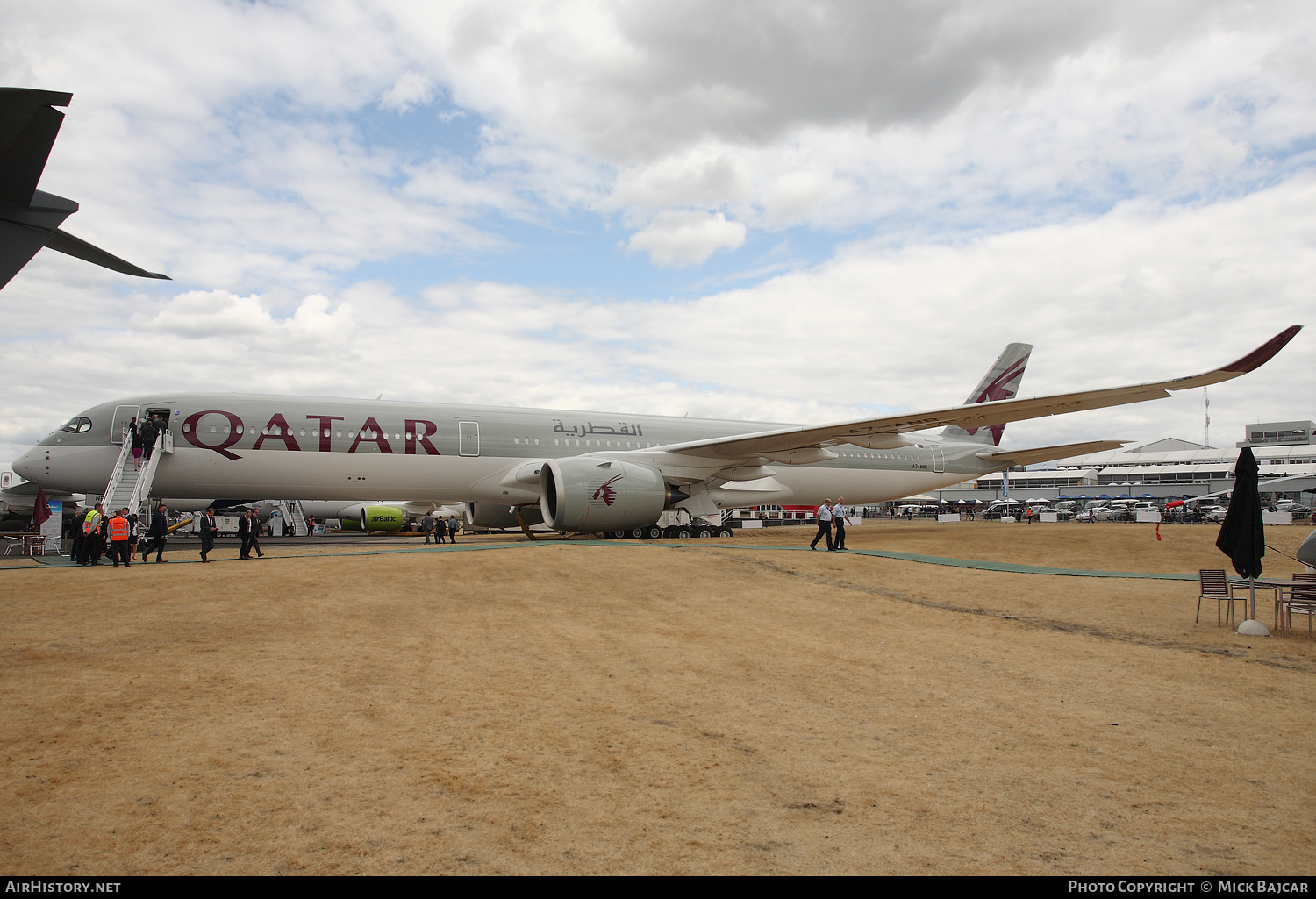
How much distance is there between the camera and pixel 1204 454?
78.0 metres

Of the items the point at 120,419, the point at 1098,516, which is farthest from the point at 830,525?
the point at 1098,516

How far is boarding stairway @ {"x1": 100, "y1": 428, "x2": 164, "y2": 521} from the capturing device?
15.6 meters

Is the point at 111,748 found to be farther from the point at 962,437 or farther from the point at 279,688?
the point at 962,437

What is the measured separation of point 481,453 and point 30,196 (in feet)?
43.8

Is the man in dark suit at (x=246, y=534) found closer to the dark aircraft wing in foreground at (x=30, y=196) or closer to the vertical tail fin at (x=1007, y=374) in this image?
the dark aircraft wing in foreground at (x=30, y=196)

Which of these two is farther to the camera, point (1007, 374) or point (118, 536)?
point (1007, 374)

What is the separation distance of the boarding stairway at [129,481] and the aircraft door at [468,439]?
6411 mm

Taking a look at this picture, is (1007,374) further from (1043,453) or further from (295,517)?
A: (295,517)

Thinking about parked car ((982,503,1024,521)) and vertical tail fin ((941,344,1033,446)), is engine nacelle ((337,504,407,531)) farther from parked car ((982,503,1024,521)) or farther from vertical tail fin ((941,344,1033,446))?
parked car ((982,503,1024,521))

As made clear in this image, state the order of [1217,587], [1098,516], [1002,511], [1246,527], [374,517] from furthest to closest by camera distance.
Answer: [1002,511] → [1098,516] → [374,517] → [1217,587] → [1246,527]

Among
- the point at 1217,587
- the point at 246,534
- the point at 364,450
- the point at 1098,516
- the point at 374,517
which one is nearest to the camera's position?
the point at 1217,587

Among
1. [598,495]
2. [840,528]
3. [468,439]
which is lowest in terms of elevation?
[840,528]

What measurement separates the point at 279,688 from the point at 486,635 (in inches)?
90.4

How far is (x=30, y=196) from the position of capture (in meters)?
5.38
